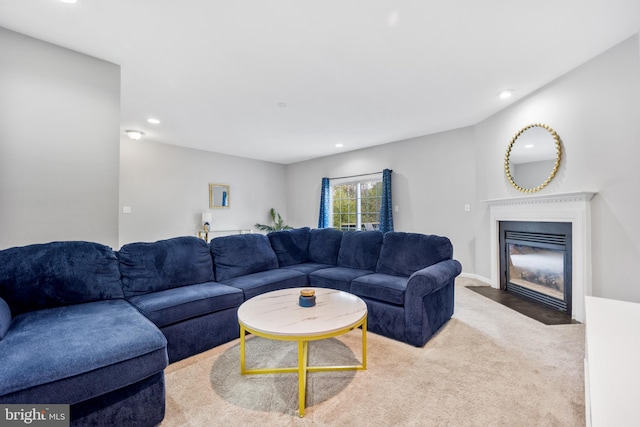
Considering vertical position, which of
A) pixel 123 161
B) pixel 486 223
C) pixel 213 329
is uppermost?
pixel 123 161

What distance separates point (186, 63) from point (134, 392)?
107 inches

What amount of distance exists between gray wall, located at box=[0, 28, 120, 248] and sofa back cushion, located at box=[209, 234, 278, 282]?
3.21 feet

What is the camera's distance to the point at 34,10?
2.00 metres

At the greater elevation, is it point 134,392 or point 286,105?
point 286,105

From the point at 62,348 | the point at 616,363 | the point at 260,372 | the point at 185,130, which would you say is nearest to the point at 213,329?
the point at 260,372

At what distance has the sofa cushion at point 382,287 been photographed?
2.46 metres

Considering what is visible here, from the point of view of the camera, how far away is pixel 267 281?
2838 mm

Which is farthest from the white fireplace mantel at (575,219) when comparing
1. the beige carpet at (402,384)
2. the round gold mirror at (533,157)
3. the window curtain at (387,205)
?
the window curtain at (387,205)

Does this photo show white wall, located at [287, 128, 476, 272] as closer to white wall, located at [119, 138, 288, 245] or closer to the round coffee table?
white wall, located at [119, 138, 288, 245]

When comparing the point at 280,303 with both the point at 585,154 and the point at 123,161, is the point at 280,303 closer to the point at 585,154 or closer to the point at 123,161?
the point at 585,154

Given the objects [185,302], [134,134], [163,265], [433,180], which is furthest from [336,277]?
[134,134]

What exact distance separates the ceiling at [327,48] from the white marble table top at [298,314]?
2.15m

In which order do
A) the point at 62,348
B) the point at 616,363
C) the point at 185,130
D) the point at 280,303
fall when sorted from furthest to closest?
1. the point at 185,130
2. the point at 280,303
3. the point at 62,348
4. the point at 616,363

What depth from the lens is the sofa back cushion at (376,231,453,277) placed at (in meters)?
2.82
